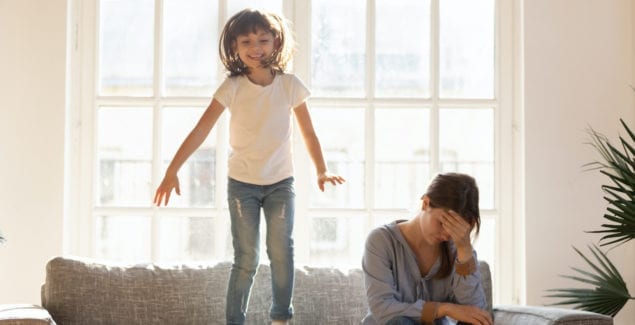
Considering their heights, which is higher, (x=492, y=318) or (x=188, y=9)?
(x=188, y=9)

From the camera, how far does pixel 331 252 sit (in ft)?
13.9

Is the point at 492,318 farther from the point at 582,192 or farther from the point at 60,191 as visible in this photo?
the point at 60,191

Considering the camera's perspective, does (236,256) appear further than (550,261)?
No

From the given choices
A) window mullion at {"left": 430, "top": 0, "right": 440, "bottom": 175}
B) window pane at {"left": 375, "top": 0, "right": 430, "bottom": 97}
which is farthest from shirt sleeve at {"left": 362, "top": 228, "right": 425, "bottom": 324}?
window pane at {"left": 375, "top": 0, "right": 430, "bottom": 97}

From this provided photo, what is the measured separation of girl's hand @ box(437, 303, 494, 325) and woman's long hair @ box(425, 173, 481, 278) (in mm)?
259

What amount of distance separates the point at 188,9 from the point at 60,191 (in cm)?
101

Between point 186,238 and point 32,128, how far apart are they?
2.77 feet

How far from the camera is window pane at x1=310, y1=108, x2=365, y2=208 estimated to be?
13.9ft

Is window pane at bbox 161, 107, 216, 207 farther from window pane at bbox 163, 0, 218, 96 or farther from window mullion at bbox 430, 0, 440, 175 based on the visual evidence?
window mullion at bbox 430, 0, 440, 175

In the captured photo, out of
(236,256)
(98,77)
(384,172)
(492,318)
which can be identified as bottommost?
(492,318)

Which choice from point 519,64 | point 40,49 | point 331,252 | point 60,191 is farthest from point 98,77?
point 519,64

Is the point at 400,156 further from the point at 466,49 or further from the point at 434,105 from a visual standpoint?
the point at 466,49

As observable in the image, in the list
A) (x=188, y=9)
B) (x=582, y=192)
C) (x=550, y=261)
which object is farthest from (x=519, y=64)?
(x=188, y=9)

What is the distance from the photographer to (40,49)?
13.3 feet
